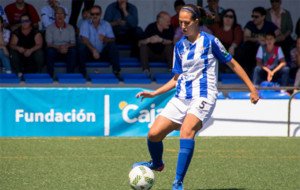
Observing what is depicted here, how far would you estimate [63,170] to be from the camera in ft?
19.0

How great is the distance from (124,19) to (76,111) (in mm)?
3798

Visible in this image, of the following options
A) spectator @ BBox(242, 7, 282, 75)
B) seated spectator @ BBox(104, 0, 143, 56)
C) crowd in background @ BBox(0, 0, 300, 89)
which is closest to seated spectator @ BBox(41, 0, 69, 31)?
crowd in background @ BBox(0, 0, 300, 89)

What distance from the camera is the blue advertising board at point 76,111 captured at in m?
8.68

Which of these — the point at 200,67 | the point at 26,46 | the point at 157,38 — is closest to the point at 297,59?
the point at 157,38

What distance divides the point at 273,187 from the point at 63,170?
2.36 metres

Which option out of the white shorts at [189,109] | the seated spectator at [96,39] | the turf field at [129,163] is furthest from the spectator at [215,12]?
the white shorts at [189,109]

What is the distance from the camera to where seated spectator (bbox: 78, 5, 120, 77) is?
1110cm

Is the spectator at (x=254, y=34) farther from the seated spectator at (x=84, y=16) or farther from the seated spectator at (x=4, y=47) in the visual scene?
the seated spectator at (x=4, y=47)

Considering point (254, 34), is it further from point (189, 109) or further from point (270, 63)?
point (189, 109)

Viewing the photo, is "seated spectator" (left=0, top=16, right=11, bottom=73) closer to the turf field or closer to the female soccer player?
the turf field

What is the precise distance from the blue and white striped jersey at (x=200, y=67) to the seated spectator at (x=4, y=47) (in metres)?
7.12

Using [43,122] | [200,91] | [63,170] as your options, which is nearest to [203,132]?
[43,122]

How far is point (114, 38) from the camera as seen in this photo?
11.4 m

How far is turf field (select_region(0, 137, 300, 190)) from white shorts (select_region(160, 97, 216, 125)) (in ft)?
2.60
